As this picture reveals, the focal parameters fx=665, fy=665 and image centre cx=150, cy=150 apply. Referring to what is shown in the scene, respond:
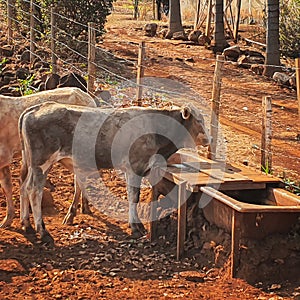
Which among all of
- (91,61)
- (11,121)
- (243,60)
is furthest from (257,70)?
(11,121)

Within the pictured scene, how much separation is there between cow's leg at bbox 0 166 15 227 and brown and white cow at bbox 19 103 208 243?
0.26 meters

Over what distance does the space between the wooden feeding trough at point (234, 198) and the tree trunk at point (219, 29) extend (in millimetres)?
14377

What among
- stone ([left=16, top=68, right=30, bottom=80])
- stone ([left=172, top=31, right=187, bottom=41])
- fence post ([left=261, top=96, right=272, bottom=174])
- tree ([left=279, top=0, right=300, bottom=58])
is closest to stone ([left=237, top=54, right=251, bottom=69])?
tree ([left=279, top=0, right=300, bottom=58])

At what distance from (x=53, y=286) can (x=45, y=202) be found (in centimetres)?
228

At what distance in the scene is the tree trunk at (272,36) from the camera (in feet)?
56.3

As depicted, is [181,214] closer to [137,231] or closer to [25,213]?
[137,231]

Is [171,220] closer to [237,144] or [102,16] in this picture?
[237,144]

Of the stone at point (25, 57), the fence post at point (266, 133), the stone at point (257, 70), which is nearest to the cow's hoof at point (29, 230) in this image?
the fence post at point (266, 133)

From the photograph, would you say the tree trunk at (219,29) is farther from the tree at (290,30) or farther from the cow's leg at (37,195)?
the cow's leg at (37,195)

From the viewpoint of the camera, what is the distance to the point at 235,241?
245 inches

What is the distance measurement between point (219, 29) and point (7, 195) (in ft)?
50.0

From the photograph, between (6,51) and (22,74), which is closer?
(22,74)

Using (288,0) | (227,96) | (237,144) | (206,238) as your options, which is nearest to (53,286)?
(206,238)

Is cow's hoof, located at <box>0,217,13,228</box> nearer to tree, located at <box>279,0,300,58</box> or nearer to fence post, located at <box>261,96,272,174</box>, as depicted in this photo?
fence post, located at <box>261,96,272,174</box>
